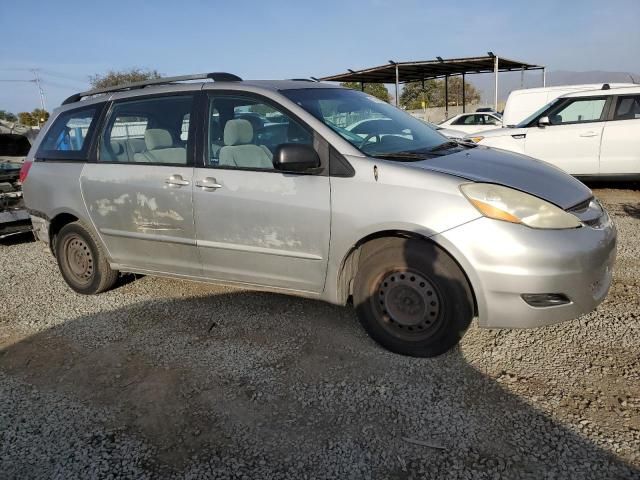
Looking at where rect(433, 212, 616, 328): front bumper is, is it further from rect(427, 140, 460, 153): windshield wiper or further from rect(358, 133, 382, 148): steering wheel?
rect(427, 140, 460, 153): windshield wiper

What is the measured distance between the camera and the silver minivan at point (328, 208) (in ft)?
9.53

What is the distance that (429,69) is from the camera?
87.7ft

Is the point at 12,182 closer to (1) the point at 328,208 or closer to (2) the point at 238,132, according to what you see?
(2) the point at 238,132

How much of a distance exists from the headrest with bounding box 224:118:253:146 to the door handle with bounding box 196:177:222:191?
0.97 ft

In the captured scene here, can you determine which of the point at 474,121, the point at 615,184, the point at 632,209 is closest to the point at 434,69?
the point at 474,121

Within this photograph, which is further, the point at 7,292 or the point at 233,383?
the point at 7,292

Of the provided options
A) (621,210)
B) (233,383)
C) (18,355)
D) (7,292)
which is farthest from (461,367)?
(621,210)

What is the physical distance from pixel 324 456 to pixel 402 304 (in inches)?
44.7

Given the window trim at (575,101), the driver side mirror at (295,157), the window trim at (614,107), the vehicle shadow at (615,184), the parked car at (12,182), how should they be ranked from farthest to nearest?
the vehicle shadow at (615,184) < the window trim at (575,101) < the window trim at (614,107) < the parked car at (12,182) < the driver side mirror at (295,157)

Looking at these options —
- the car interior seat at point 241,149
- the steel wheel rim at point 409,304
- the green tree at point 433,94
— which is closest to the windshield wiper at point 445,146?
the steel wheel rim at point 409,304

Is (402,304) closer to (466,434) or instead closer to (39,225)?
(466,434)

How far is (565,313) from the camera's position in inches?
116

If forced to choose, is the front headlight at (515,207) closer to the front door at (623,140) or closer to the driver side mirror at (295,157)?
the driver side mirror at (295,157)

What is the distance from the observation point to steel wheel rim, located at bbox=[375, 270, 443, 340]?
3.11 metres
